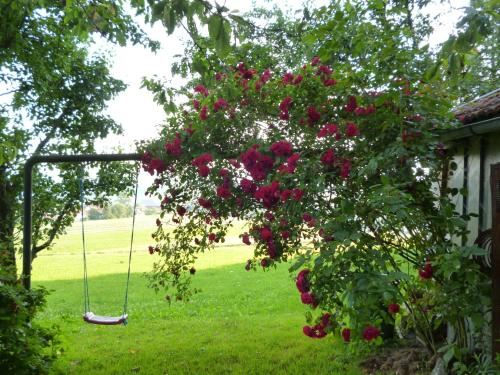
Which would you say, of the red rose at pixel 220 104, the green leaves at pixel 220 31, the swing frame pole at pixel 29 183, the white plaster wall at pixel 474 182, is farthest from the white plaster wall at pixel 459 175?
the swing frame pole at pixel 29 183

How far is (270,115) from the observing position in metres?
3.84

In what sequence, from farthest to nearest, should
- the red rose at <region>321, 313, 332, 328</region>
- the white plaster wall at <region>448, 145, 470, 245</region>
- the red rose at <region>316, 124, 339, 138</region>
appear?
the white plaster wall at <region>448, 145, 470, 245</region> < the red rose at <region>316, 124, 339, 138</region> < the red rose at <region>321, 313, 332, 328</region>

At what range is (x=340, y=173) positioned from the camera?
307 cm

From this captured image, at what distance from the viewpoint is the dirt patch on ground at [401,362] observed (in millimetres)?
4027

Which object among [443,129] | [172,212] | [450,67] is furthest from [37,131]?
[450,67]

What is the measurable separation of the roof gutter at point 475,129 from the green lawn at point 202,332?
237 cm

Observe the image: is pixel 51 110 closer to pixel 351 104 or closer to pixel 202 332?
pixel 202 332

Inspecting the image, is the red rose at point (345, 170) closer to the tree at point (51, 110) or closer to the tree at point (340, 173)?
the tree at point (340, 173)

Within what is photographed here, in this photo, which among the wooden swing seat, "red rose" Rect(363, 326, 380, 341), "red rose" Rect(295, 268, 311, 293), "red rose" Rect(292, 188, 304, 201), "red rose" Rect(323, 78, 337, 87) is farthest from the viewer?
the wooden swing seat

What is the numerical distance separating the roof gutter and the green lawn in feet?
7.77

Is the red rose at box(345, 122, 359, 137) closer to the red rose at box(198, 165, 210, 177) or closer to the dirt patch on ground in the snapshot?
the red rose at box(198, 165, 210, 177)

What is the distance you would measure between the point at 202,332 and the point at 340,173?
4.24 m

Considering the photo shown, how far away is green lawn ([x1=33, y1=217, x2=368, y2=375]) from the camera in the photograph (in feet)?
15.5

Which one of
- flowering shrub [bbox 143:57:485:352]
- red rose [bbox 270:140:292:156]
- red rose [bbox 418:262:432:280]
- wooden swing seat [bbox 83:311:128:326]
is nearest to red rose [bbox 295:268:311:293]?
flowering shrub [bbox 143:57:485:352]
